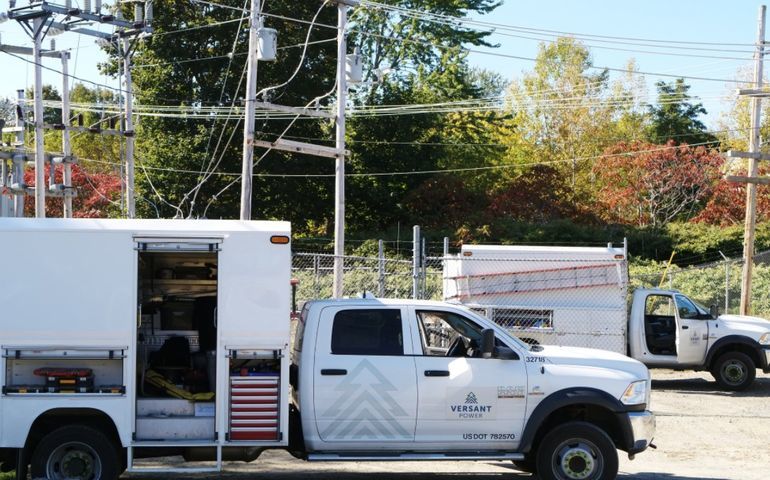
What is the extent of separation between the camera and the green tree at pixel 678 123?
5869cm

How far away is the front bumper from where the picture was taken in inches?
373

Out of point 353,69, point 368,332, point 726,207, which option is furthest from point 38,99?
point 726,207

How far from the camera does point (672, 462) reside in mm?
11766

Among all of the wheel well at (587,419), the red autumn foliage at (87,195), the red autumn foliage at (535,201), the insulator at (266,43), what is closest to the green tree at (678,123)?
the red autumn foliage at (535,201)

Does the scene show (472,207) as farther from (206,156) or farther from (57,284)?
(57,284)

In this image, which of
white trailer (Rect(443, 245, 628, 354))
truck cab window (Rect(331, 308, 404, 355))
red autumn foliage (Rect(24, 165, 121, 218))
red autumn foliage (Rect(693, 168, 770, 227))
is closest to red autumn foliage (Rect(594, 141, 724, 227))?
red autumn foliage (Rect(693, 168, 770, 227))

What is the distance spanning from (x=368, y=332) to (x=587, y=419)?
2.36 meters

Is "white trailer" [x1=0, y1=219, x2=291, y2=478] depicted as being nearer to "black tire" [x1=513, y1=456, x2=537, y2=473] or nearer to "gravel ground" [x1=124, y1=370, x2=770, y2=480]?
"gravel ground" [x1=124, y1=370, x2=770, y2=480]

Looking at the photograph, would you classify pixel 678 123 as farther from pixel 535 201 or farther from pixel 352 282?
pixel 352 282

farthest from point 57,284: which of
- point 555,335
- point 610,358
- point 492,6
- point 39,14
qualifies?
point 492,6

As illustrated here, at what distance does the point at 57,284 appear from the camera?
883 centimetres

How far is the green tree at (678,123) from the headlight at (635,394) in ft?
165

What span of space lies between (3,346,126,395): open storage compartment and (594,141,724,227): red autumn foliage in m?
36.1

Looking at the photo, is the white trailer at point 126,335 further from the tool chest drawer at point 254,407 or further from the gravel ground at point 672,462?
the gravel ground at point 672,462
